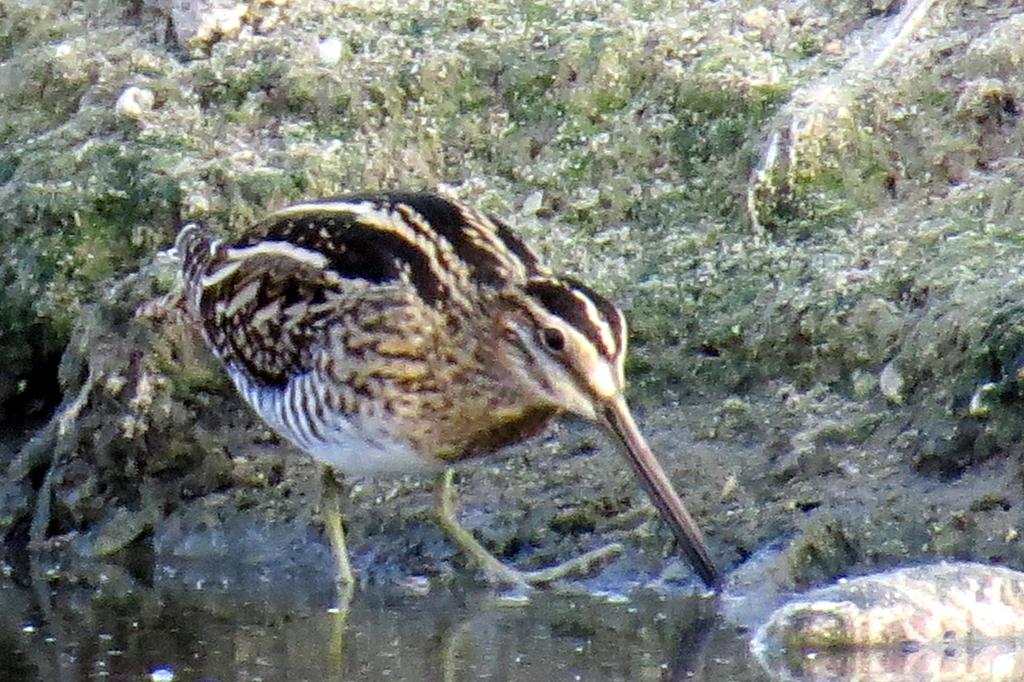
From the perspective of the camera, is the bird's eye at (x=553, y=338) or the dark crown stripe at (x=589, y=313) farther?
the bird's eye at (x=553, y=338)

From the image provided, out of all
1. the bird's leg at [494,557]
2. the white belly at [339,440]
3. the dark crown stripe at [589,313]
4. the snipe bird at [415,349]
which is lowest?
the bird's leg at [494,557]

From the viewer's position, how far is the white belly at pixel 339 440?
21.8 feet

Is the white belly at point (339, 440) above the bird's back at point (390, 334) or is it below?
below

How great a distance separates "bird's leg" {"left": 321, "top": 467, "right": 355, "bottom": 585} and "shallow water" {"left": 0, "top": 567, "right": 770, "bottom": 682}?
70 mm

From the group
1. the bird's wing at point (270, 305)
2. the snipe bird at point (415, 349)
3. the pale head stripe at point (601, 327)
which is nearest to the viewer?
the pale head stripe at point (601, 327)

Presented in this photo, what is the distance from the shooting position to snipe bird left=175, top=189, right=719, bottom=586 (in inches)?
253

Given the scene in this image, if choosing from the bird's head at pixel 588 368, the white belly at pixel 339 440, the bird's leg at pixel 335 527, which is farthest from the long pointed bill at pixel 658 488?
the bird's leg at pixel 335 527

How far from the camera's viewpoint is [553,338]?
6.32 meters

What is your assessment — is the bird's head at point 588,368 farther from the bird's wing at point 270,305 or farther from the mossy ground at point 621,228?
the bird's wing at point 270,305

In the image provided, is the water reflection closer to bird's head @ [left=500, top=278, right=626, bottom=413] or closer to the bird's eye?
bird's head @ [left=500, top=278, right=626, bottom=413]

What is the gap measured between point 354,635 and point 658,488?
88 cm

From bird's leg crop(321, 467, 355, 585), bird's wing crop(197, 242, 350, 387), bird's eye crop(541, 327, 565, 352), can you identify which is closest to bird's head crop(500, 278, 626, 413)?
bird's eye crop(541, 327, 565, 352)

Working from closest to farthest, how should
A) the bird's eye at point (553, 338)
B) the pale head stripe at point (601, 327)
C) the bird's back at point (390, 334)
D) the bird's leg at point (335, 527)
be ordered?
the pale head stripe at point (601, 327), the bird's eye at point (553, 338), the bird's back at point (390, 334), the bird's leg at point (335, 527)

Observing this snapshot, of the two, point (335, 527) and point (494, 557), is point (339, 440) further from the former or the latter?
point (494, 557)
